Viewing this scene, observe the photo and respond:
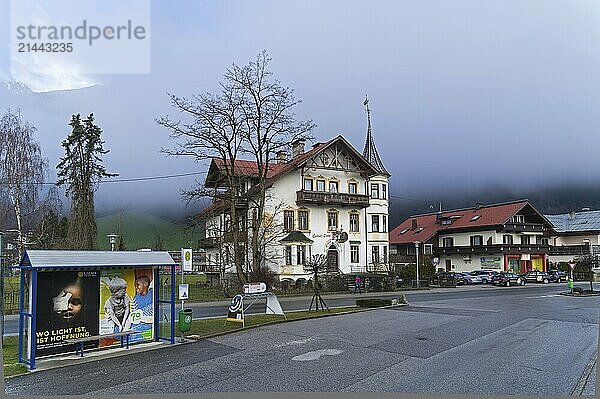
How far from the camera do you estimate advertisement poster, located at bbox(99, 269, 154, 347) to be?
14000mm

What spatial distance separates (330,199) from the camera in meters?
48.4

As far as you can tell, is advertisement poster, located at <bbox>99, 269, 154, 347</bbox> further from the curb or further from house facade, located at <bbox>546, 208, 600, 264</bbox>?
house facade, located at <bbox>546, 208, 600, 264</bbox>

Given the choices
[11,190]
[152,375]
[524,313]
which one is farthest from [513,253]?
[152,375]

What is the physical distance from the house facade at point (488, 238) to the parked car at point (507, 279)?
812 cm

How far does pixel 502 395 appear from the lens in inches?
384

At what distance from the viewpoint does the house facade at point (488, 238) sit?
197 feet

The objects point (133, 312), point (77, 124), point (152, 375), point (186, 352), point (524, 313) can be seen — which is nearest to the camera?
point (152, 375)

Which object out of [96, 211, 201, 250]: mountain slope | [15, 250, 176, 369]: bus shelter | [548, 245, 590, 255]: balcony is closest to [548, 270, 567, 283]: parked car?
[548, 245, 590, 255]: balcony

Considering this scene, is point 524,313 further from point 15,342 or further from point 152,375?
point 15,342

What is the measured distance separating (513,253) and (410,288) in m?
19.5

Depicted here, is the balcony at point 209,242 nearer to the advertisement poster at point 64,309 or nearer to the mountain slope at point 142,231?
the mountain slope at point 142,231

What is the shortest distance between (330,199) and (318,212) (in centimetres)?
150

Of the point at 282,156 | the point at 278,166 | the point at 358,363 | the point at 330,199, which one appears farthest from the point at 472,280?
the point at 358,363

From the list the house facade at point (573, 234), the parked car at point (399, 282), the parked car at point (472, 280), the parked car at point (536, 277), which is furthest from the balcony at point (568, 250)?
the parked car at point (399, 282)
